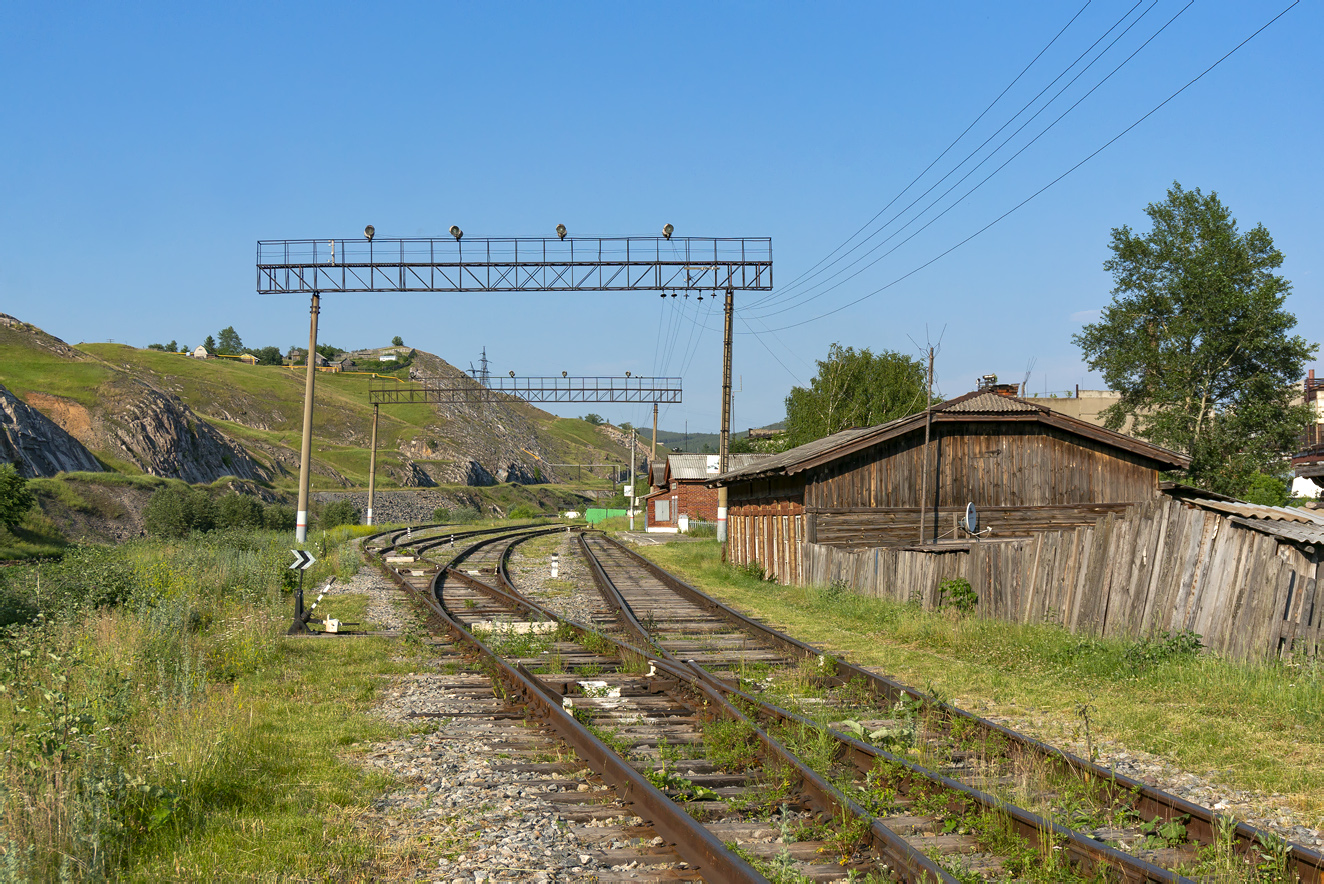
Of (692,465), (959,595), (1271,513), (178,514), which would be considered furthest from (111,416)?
(1271,513)

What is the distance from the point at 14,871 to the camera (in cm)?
428

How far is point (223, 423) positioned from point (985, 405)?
375 feet

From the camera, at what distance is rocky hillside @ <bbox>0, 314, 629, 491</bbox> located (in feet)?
253

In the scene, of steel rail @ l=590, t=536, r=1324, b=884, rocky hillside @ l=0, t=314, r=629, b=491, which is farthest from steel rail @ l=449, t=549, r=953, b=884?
rocky hillside @ l=0, t=314, r=629, b=491

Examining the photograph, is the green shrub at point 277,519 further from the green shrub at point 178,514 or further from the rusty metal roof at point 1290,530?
the rusty metal roof at point 1290,530

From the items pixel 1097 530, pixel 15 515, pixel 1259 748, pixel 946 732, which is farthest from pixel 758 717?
pixel 15 515

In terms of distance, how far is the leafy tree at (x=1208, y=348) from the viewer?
40.8 meters

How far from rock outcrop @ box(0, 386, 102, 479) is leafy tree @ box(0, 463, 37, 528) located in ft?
62.3

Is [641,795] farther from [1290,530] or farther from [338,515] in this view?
[338,515]

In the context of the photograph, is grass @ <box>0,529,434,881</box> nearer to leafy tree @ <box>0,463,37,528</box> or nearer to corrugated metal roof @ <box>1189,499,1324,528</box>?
corrugated metal roof @ <box>1189,499,1324,528</box>

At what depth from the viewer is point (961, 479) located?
76.8ft

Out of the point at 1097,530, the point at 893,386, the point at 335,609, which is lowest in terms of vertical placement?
the point at 335,609

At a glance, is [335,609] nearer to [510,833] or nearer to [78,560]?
[78,560]

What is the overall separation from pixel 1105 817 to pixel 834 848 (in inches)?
74.4
